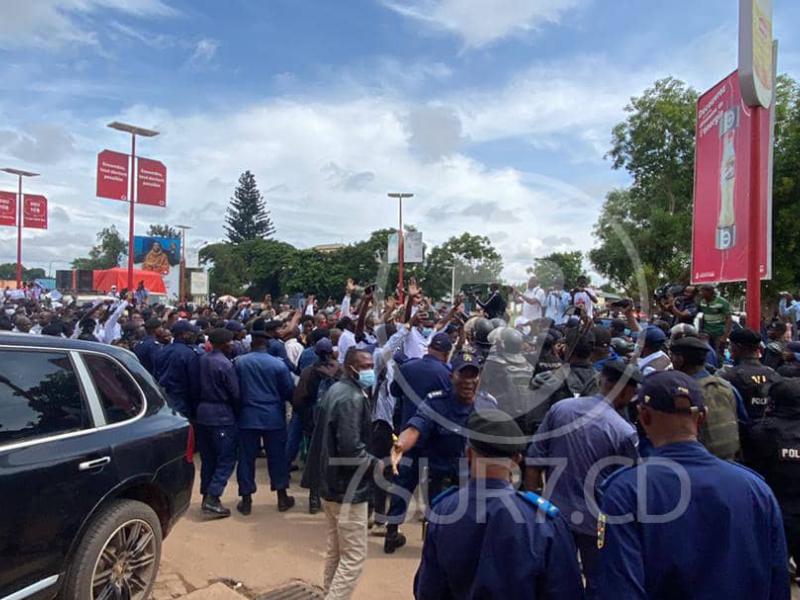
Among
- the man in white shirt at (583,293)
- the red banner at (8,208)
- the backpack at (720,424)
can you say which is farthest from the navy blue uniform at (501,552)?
the red banner at (8,208)

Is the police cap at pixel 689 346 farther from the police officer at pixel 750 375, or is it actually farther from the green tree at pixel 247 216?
Result: the green tree at pixel 247 216

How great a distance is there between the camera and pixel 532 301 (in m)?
8.15

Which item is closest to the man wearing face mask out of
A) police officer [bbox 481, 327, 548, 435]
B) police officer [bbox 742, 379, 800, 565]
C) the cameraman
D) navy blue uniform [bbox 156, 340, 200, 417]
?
police officer [bbox 481, 327, 548, 435]

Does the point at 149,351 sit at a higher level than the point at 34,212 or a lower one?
lower

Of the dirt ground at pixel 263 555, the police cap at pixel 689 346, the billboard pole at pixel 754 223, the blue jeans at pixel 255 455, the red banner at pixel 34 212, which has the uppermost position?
the red banner at pixel 34 212

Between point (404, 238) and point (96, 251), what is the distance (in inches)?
3372

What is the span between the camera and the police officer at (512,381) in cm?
496

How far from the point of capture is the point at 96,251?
96.2m

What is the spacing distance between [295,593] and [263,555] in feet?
2.66

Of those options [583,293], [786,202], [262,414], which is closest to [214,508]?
[262,414]

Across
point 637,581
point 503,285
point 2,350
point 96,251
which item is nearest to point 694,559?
point 637,581

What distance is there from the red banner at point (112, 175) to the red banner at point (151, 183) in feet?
1.50

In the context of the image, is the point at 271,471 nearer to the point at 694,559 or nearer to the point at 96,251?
the point at 694,559

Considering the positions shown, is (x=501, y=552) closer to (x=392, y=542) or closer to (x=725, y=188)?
(x=392, y=542)
